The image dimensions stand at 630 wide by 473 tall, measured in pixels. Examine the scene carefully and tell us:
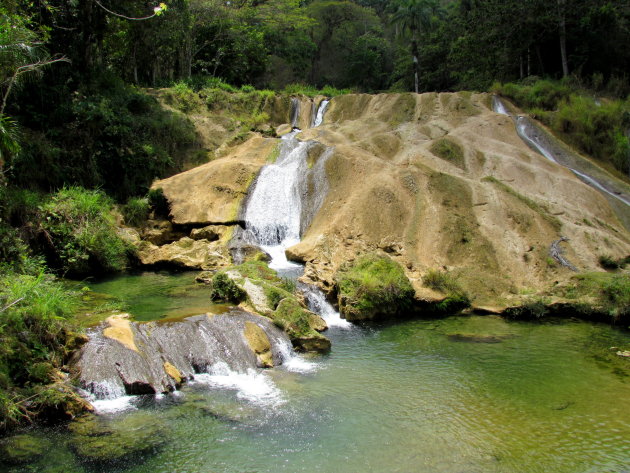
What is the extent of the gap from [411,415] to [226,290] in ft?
21.2

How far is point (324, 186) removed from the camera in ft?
70.7

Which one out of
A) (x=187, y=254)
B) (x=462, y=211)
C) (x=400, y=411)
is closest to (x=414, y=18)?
(x=462, y=211)

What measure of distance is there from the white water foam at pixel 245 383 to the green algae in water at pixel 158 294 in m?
2.14

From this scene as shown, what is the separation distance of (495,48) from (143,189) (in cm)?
2695

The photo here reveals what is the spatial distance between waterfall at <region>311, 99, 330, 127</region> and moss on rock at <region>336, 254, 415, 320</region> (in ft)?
58.2

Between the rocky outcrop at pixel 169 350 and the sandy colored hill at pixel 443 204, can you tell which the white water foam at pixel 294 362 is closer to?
the rocky outcrop at pixel 169 350

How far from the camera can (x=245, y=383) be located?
9.60m

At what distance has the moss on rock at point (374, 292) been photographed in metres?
13.8

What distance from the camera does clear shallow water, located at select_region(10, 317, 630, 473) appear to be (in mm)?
7039

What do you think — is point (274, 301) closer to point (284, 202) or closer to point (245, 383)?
point (245, 383)

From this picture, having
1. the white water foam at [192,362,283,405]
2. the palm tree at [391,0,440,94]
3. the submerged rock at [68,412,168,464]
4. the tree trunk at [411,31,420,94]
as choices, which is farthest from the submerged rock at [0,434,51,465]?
the palm tree at [391,0,440,94]

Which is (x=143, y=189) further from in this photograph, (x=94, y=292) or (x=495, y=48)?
(x=495, y=48)

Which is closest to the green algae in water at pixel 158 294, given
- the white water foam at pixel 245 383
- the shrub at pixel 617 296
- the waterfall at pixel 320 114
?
the white water foam at pixel 245 383

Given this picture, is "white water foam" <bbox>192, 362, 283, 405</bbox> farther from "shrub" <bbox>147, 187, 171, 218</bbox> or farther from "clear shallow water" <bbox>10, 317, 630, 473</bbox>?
"shrub" <bbox>147, 187, 171, 218</bbox>
